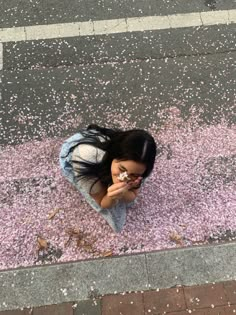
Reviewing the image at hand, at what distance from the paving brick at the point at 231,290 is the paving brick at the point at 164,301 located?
0.31m

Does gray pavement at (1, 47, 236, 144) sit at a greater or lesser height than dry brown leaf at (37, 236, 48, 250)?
greater

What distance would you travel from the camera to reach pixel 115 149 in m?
2.59

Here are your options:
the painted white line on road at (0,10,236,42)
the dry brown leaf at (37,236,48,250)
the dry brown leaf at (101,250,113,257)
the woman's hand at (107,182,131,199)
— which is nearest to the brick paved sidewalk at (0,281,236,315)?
the dry brown leaf at (101,250,113,257)

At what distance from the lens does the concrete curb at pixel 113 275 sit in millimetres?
2939

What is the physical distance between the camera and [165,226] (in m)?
3.22

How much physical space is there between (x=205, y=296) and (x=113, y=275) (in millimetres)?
637

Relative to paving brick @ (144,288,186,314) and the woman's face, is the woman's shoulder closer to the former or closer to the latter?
the woman's face

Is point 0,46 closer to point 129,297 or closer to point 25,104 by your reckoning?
point 25,104

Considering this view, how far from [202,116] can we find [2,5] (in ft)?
7.56

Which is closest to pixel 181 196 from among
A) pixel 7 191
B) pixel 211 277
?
pixel 211 277

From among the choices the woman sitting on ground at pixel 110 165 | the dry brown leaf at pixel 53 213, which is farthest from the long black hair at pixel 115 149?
the dry brown leaf at pixel 53 213

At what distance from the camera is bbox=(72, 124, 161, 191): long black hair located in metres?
2.48

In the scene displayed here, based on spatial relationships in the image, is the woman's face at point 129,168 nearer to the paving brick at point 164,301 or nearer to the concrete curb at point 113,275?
the concrete curb at point 113,275

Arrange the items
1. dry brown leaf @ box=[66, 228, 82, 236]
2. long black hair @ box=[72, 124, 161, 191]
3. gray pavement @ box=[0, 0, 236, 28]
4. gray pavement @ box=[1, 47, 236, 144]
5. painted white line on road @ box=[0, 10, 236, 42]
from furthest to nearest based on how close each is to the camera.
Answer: gray pavement @ box=[0, 0, 236, 28] < painted white line on road @ box=[0, 10, 236, 42] < gray pavement @ box=[1, 47, 236, 144] < dry brown leaf @ box=[66, 228, 82, 236] < long black hair @ box=[72, 124, 161, 191]
